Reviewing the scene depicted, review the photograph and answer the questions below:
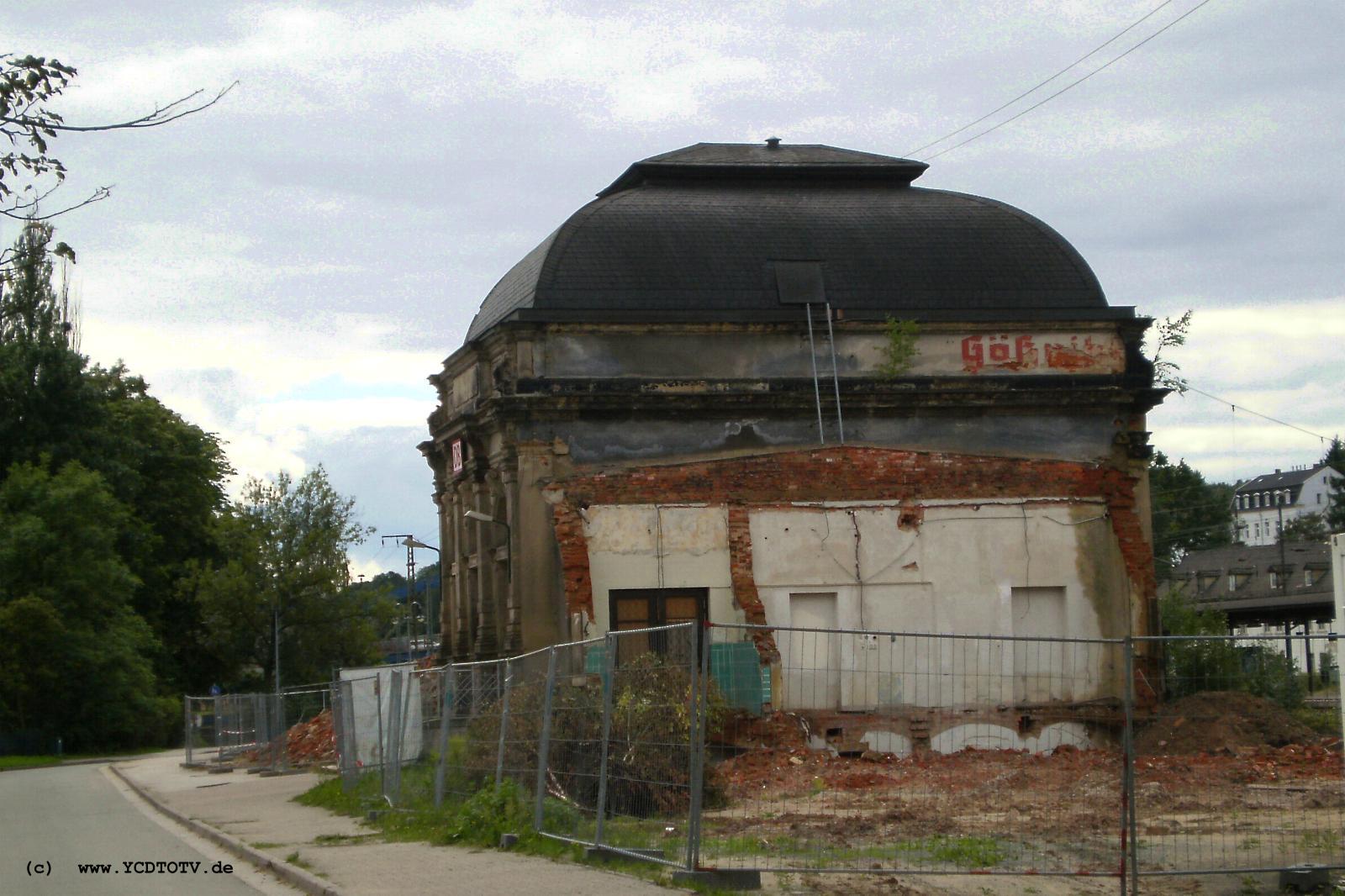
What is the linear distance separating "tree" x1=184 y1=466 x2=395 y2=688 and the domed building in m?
34.1

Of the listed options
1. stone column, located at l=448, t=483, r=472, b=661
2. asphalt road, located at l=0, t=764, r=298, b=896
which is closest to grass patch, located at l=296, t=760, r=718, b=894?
asphalt road, located at l=0, t=764, r=298, b=896

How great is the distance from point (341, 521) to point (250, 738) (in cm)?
3948

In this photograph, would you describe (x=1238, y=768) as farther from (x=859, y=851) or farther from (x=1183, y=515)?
(x=1183, y=515)

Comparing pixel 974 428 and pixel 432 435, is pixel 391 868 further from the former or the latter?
pixel 432 435

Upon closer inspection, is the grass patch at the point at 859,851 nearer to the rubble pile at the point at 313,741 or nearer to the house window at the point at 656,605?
the house window at the point at 656,605

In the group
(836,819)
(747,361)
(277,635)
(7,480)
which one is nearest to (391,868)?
(836,819)

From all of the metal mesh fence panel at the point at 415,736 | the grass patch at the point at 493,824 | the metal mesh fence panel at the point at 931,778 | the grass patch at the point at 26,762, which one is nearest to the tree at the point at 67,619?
the grass patch at the point at 26,762

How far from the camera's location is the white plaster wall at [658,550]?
97.0 ft

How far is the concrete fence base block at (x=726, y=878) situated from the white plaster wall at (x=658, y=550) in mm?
17746

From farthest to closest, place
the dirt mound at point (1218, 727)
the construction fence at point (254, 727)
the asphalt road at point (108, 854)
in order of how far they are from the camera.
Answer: the construction fence at point (254, 727), the dirt mound at point (1218, 727), the asphalt road at point (108, 854)

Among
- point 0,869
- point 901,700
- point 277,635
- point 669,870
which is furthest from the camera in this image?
point 277,635

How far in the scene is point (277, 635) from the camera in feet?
223

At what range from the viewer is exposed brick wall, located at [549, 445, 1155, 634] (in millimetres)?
29406

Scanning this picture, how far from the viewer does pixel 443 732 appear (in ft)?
58.2
